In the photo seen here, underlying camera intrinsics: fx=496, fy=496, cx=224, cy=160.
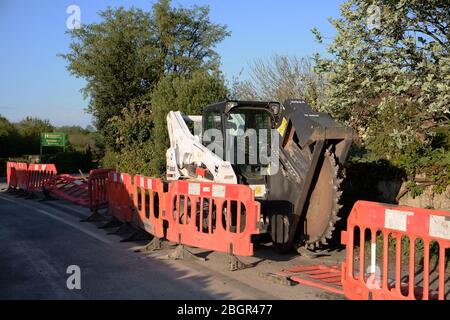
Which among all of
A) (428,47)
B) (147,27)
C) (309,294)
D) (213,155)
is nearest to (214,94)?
(213,155)

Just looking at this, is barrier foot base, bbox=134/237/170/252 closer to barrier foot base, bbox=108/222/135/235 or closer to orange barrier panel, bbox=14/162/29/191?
barrier foot base, bbox=108/222/135/235

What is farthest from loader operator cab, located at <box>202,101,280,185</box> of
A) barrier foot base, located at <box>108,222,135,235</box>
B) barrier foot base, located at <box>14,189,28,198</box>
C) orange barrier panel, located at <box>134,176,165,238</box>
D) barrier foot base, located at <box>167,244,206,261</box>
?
barrier foot base, located at <box>14,189,28,198</box>

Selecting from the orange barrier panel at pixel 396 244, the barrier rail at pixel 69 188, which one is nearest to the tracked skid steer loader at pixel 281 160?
the orange barrier panel at pixel 396 244

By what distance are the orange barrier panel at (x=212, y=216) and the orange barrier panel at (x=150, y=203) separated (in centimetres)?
25

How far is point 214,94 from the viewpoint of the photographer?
60.9ft

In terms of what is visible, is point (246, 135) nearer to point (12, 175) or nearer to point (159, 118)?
point (159, 118)

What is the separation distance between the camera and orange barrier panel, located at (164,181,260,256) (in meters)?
7.34

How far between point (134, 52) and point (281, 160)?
888 inches

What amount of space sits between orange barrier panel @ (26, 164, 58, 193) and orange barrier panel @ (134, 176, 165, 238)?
8.37 metres

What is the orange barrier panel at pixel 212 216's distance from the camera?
7.34 meters

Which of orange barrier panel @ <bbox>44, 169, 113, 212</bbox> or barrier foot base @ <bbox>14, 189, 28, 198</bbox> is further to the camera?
barrier foot base @ <bbox>14, 189, 28, 198</bbox>

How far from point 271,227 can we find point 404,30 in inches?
165

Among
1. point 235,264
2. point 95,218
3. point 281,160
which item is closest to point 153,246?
point 235,264
